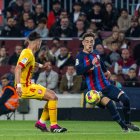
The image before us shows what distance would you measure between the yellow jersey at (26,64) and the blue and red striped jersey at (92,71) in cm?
82

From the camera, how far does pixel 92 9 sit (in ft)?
81.6

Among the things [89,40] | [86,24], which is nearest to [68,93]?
[86,24]

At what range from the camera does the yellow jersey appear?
15148mm

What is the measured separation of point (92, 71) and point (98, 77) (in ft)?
0.51

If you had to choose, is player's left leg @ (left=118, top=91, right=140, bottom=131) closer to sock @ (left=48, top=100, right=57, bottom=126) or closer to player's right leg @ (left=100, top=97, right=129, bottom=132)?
player's right leg @ (left=100, top=97, right=129, bottom=132)

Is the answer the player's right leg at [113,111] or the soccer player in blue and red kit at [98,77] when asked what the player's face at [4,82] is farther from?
the player's right leg at [113,111]

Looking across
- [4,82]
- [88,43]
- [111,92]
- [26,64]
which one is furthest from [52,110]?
[4,82]

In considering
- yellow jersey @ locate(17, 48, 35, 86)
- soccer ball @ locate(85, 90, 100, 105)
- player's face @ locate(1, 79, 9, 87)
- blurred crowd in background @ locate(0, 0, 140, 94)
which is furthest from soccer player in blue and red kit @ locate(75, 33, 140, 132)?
player's face @ locate(1, 79, 9, 87)

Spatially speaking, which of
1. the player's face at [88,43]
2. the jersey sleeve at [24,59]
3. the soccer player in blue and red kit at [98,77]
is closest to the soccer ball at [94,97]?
the soccer player in blue and red kit at [98,77]

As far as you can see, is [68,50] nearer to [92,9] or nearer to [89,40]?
[92,9]

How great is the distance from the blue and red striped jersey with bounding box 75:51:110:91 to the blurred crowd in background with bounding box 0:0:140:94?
584 centimetres

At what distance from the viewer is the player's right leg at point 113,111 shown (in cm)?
1522

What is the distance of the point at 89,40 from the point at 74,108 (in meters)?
6.12

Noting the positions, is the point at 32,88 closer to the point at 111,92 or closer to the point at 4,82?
the point at 111,92
